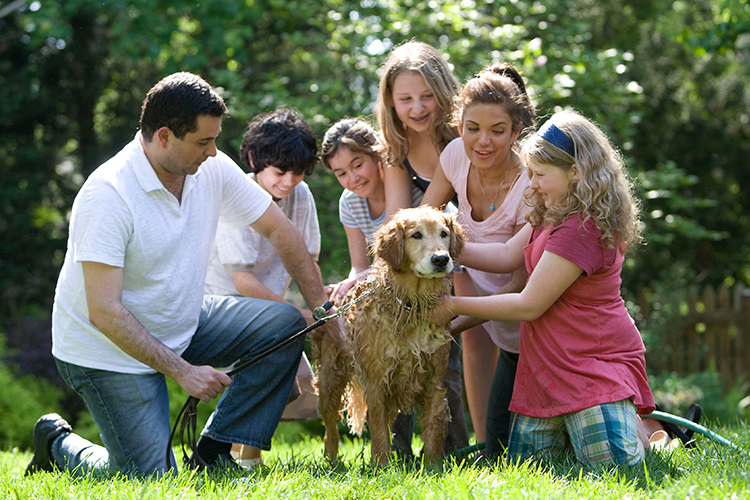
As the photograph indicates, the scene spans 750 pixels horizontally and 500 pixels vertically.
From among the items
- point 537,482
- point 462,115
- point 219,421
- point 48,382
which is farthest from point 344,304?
point 48,382

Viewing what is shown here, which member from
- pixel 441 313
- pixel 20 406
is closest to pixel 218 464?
pixel 441 313

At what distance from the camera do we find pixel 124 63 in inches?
483

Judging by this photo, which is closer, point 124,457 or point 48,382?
point 124,457

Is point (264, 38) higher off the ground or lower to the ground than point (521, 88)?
higher

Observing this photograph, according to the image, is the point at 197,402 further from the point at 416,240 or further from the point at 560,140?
the point at 560,140

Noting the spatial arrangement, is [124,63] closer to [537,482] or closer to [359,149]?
[359,149]

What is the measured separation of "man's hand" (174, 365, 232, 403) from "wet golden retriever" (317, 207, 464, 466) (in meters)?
0.76

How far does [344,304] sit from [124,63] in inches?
398

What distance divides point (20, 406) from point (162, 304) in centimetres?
530

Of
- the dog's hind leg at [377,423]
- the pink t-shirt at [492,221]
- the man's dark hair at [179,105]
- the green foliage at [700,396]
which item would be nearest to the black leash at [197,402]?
the dog's hind leg at [377,423]

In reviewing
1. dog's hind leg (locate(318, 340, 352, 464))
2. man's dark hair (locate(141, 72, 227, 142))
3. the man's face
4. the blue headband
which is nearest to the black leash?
dog's hind leg (locate(318, 340, 352, 464))

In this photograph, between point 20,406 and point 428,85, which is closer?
point 428,85

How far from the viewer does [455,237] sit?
3617 millimetres

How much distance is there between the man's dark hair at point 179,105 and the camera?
3.61 m
